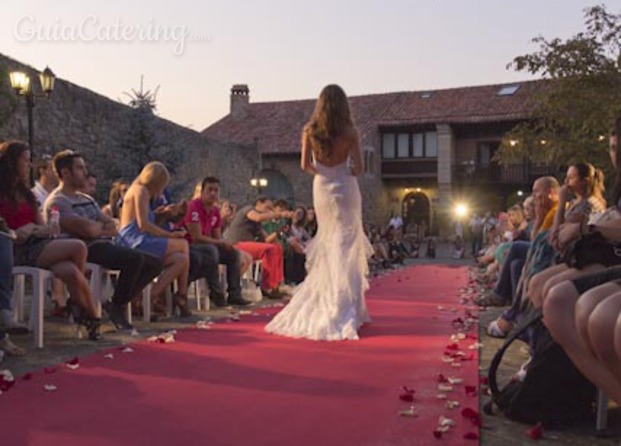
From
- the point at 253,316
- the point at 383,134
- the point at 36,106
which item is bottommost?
the point at 253,316

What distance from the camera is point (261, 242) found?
927 centimetres

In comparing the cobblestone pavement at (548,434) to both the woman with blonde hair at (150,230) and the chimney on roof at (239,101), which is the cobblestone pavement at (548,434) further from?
the chimney on roof at (239,101)

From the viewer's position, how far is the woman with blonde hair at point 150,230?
597 centimetres

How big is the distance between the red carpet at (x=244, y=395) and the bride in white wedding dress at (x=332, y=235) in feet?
1.02

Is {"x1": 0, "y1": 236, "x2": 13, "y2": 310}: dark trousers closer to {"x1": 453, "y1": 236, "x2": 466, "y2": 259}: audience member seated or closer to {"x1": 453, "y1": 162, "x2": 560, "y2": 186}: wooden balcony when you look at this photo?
{"x1": 453, "y1": 236, "x2": 466, "y2": 259}: audience member seated

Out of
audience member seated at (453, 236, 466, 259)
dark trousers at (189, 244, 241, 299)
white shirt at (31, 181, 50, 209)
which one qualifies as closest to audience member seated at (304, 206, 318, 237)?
dark trousers at (189, 244, 241, 299)

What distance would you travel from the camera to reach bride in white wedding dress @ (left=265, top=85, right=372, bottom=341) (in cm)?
536

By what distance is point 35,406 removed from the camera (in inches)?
124

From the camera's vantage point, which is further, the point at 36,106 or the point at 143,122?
the point at 143,122

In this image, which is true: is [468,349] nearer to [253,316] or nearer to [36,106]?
[253,316]

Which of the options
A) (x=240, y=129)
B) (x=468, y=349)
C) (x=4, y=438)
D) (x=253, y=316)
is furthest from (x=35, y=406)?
(x=240, y=129)

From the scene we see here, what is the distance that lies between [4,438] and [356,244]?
3.48 meters

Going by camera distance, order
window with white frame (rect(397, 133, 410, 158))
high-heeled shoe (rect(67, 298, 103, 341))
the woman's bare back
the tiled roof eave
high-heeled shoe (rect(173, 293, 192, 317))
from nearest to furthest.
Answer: high-heeled shoe (rect(67, 298, 103, 341))
the woman's bare back
high-heeled shoe (rect(173, 293, 192, 317))
the tiled roof eave
window with white frame (rect(397, 133, 410, 158))

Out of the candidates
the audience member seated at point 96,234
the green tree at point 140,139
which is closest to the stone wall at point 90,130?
the green tree at point 140,139
